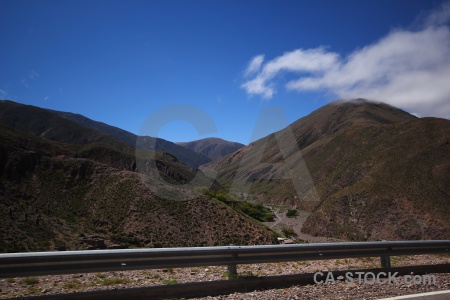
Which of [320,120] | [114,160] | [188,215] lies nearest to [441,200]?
[188,215]

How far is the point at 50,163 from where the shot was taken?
44219 millimetres

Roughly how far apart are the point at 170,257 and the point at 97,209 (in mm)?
33735

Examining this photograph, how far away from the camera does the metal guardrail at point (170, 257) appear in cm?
492

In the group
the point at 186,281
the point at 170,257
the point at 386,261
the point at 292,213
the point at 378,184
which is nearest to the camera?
the point at 170,257

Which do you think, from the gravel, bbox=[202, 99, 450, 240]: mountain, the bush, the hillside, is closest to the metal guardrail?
the gravel

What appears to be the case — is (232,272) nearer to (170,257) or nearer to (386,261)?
(170,257)

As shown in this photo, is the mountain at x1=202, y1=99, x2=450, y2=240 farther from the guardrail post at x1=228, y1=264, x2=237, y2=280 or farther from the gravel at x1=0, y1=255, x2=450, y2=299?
the guardrail post at x1=228, y1=264, x2=237, y2=280

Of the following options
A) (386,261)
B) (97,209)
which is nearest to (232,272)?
(386,261)

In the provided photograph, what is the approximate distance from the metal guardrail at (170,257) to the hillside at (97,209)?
2070cm

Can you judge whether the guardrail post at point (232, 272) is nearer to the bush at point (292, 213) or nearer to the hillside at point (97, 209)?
the hillside at point (97, 209)

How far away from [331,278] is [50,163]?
45137 millimetres

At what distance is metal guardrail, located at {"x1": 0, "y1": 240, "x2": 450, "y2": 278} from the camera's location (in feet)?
16.1

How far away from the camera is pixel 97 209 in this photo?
120 feet

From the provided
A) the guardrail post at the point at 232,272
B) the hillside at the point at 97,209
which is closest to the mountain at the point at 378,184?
the hillside at the point at 97,209
